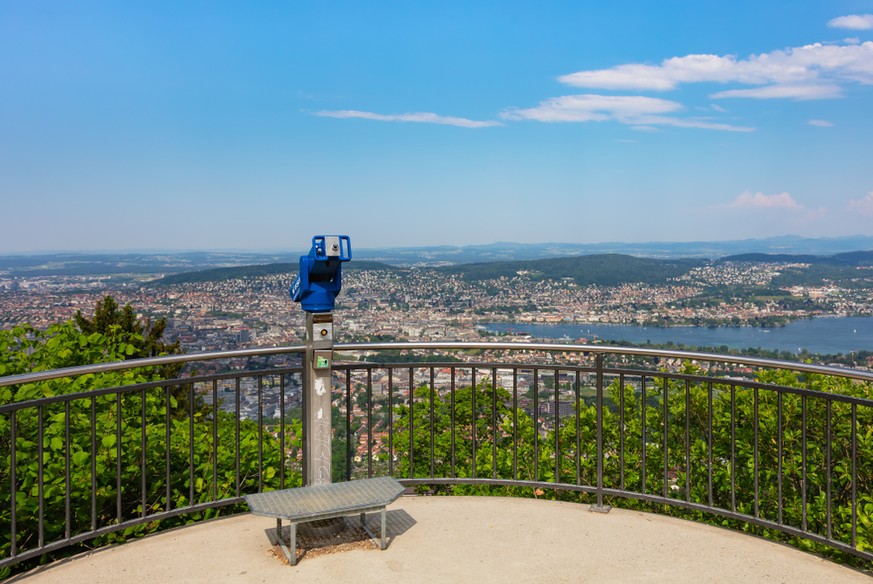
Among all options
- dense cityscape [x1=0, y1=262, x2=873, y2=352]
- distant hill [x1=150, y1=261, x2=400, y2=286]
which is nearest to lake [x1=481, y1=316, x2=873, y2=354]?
dense cityscape [x1=0, y1=262, x2=873, y2=352]

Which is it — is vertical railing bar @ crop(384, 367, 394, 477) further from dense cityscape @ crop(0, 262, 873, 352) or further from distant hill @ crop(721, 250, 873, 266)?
distant hill @ crop(721, 250, 873, 266)

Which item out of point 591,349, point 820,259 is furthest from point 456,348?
point 820,259

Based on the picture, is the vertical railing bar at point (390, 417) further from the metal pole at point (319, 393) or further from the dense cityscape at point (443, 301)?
the dense cityscape at point (443, 301)

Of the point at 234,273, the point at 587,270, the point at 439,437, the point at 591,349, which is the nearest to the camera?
the point at 591,349

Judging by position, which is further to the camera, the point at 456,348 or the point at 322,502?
the point at 456,348

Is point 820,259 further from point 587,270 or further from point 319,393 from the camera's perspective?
point 319,393

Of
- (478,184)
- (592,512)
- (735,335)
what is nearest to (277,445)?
(592,512)
